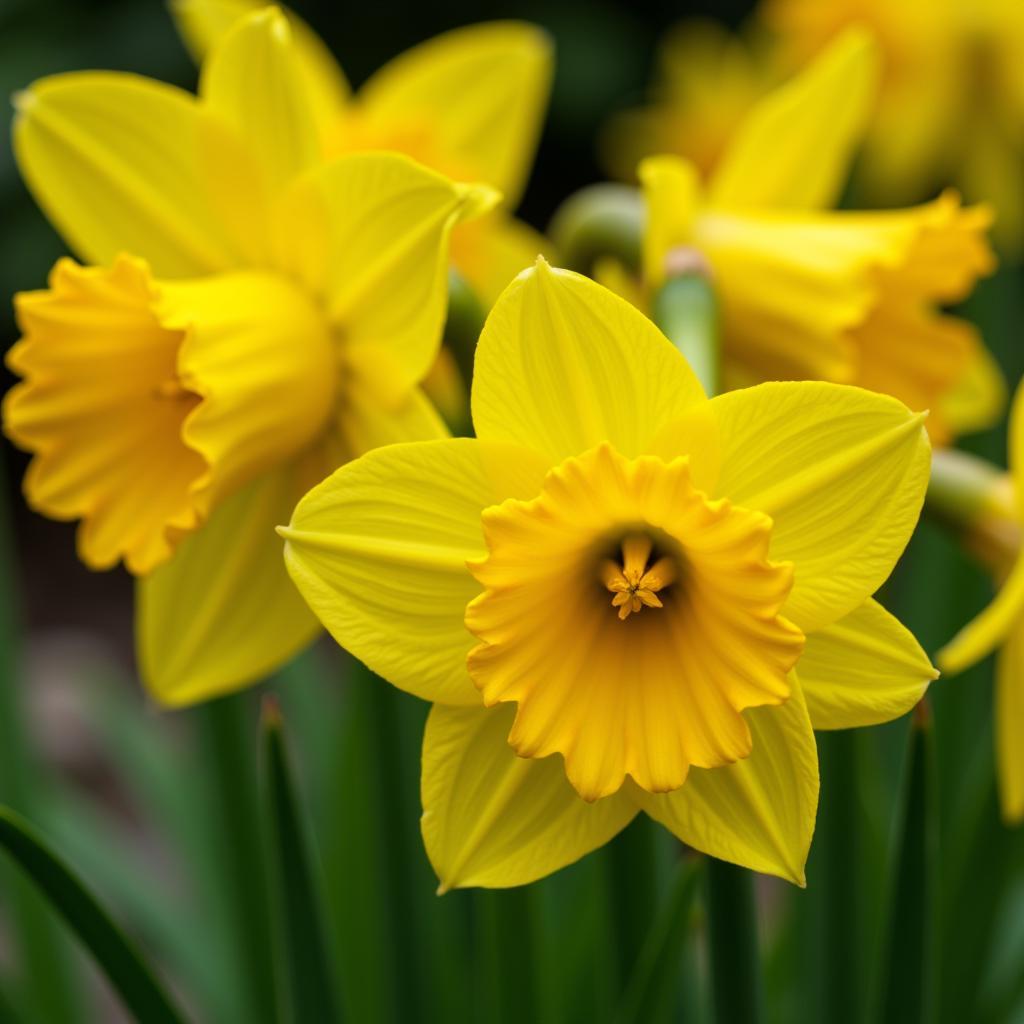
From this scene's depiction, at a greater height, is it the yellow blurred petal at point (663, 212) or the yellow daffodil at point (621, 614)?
the yellow blurred petal at point (663, 212)

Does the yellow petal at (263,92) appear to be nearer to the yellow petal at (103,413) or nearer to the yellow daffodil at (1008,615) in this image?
the yellow petal at (103,413)

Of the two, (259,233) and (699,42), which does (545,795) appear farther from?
(699,42)

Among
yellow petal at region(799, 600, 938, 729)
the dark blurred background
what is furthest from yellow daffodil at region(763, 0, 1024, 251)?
the dark blurred background

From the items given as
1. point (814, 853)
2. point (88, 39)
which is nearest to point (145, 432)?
point (814, 853)

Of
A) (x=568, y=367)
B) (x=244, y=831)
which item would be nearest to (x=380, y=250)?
(x=568, y=367)

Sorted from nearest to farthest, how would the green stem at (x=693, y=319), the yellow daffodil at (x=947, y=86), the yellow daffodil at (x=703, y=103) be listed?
the green stem at (x=693, y=319) < the yellow daffodil at (x=947, y=86) < the yellow daffodil at (x=703, y=103)

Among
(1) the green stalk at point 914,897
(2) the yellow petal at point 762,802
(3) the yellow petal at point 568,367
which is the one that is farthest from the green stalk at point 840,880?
(3) the yellow petal at point 568,367
